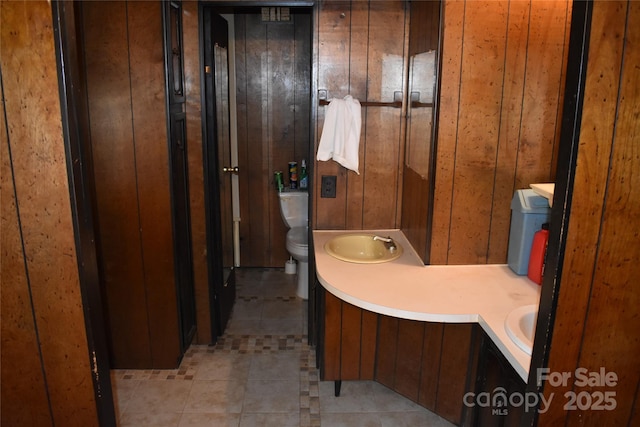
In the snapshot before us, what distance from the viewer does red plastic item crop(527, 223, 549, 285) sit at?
2039 mm

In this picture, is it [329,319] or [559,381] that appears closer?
[559,381]

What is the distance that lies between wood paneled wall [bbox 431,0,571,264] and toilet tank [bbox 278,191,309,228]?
1.74 metres

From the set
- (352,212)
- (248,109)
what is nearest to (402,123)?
(352,212)

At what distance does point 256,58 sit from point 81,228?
304 cm

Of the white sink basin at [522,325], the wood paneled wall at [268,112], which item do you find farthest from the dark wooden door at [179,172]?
Answer: the white sink basin at [522,325]

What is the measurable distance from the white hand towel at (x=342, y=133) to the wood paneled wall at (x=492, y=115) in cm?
56

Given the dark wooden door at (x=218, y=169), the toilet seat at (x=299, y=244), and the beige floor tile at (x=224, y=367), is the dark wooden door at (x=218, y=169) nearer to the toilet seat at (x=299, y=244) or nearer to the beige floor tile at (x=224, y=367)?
the beige floor tile at (x=224, y=367)

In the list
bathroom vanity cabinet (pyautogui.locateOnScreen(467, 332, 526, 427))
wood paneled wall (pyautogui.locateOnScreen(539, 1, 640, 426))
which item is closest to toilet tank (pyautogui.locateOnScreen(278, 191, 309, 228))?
bathroom vanity cabinet (pyautogui.locateOnScreen(467, 332, 526, 427))

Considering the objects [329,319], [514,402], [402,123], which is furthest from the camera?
[402,123]

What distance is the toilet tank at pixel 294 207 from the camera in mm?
3900

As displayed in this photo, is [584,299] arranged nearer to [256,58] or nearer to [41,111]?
[41,111]

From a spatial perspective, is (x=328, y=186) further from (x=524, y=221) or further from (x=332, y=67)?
(x=524, y=221)

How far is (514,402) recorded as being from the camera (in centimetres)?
162

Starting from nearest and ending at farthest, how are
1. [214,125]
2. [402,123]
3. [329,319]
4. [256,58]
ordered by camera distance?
[329,319]
[402,123]
[214,125]
[256,58]
